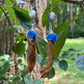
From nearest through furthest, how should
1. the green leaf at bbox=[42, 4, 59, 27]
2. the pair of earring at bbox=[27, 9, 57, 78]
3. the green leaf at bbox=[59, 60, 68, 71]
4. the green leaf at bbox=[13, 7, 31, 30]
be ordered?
1. the pair of earring at bbox=[27, 9, 57, 78]
2. the green leaf at bbox=[13, 7, 31, 30]
3. the green leaf at bbox=[42, 4, 59, 27]
4. the green leaf at bbox=[59, 60, 68, 71]

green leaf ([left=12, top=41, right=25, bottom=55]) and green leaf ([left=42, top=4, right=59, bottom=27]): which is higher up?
green leaf ([left=42, top=4, right=59, bottom=27])

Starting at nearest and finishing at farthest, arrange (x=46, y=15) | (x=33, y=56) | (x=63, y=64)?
(x=33, y=56)
(x=46, y=15)
(x=63, y=64)

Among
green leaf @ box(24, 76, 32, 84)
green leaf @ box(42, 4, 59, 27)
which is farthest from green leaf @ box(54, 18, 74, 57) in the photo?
green leaf @ box(24, 76, 32, 84)

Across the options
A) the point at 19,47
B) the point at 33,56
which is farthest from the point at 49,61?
the point at 19,47

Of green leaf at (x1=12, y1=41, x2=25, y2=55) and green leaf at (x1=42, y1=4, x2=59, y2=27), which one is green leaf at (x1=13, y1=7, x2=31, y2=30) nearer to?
green leaf at (x1=42, y1=4, x2=59, y2=27)

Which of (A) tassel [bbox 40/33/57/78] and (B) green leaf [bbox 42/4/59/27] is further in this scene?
(B) green leaf [bbox 42/4/59/27]

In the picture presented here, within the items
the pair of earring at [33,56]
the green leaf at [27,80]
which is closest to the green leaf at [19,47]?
the green leaf at [27,80]

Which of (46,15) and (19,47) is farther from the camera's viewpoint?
(19,47)

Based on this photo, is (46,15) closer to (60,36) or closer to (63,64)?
(60,36)

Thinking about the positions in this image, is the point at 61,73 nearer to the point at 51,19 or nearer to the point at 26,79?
the point at 26,79

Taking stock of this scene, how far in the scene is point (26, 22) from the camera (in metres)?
0.61

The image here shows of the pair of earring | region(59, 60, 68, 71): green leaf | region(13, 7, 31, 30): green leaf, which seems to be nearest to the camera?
the pair of earring

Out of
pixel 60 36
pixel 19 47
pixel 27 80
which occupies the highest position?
pixel 60 36

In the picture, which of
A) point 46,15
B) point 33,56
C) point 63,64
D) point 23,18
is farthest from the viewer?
point 63,64
